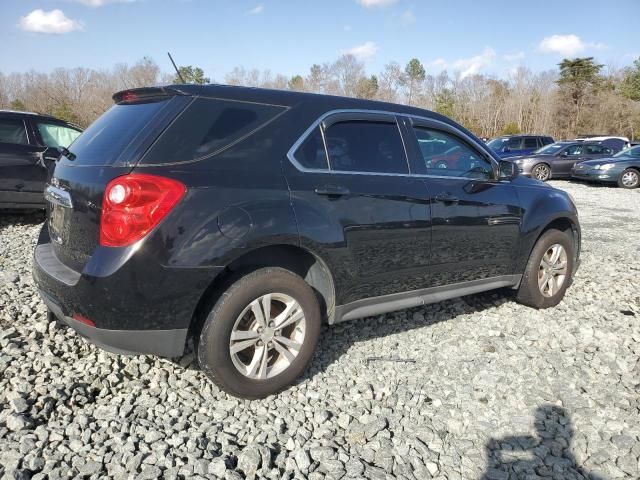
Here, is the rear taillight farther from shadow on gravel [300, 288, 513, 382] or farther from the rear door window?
the rear door window

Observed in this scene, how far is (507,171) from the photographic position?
4.25m

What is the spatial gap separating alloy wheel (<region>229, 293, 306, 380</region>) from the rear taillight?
28.8 inches

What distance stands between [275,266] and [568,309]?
3175 mm

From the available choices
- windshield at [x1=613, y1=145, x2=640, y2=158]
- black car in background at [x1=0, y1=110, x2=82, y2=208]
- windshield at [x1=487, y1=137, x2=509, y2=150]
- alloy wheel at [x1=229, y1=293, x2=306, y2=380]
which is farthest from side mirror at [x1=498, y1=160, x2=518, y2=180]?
windshield at [x1=487, y1=137, x2=509, y2=150]

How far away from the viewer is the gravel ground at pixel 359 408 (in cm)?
251

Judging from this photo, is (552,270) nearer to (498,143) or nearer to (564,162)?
(564,162)

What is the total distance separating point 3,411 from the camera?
275 cm

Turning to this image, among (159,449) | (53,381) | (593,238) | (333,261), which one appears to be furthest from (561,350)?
(593,238)

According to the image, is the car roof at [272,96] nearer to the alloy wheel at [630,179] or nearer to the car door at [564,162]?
the alloy wheel at [630,179]

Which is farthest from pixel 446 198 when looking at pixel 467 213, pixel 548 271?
pixel 548 271

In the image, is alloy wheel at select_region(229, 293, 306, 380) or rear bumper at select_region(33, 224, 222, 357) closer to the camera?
rear bumper at select_region(33, 224, 222, 357)

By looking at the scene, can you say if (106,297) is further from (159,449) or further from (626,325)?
(626,325)

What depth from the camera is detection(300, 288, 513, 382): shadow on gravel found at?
3697 millimetres

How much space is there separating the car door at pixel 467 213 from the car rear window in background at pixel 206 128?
52.2 inches
